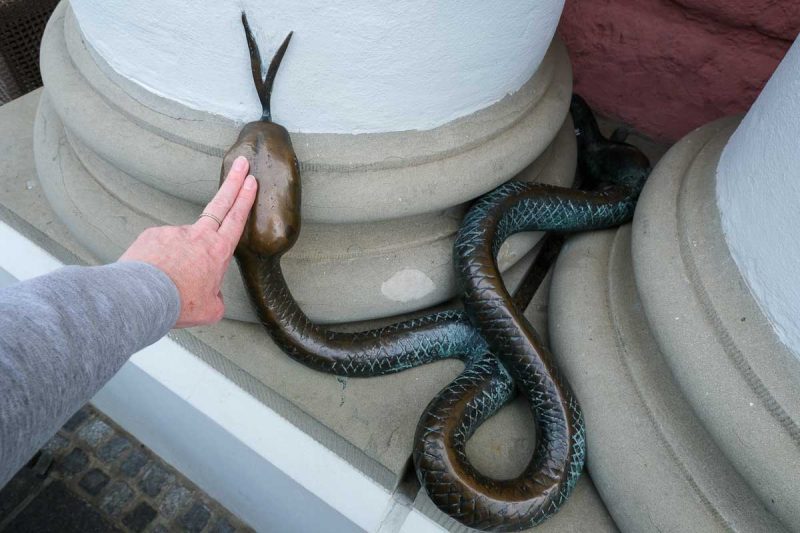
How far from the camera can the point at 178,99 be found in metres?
1.33

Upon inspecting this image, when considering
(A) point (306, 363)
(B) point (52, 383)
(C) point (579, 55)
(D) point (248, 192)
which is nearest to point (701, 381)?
(A) point (306, 363)

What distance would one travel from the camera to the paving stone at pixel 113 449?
202 cm

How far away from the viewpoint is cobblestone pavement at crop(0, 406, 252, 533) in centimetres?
184

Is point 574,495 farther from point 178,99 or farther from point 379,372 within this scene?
point 178,99

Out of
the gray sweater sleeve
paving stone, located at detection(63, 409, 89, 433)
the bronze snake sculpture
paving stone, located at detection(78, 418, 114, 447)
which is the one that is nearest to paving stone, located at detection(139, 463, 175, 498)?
paving stone, located at detection(78, 418, 114, 447)

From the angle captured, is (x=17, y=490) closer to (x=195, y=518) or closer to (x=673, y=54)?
(x=195, y=518)

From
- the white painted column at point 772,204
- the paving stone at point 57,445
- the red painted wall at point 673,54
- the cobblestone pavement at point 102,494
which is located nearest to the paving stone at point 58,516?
the cobblestone pavement at point 102,494

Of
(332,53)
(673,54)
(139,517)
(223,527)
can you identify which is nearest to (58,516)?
(139,517)

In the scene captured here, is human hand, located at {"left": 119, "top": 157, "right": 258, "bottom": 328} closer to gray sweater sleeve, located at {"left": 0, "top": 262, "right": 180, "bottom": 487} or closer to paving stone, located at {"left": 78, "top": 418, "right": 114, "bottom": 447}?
gray sweater sleeve, located at {"left": 0, "top": 262, "right": 180, "bottom": 487}

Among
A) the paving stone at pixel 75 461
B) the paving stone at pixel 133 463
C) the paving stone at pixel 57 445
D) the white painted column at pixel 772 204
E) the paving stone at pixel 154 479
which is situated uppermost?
the white painted column at pixel 772 204

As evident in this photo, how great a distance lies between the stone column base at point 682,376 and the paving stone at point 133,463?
5.11ft

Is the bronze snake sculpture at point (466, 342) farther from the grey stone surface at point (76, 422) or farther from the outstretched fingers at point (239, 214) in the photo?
the grey stone surface at point (76, 422)

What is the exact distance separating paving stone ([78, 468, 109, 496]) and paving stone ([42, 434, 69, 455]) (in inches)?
6.2

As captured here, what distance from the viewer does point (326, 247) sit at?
148 cm
